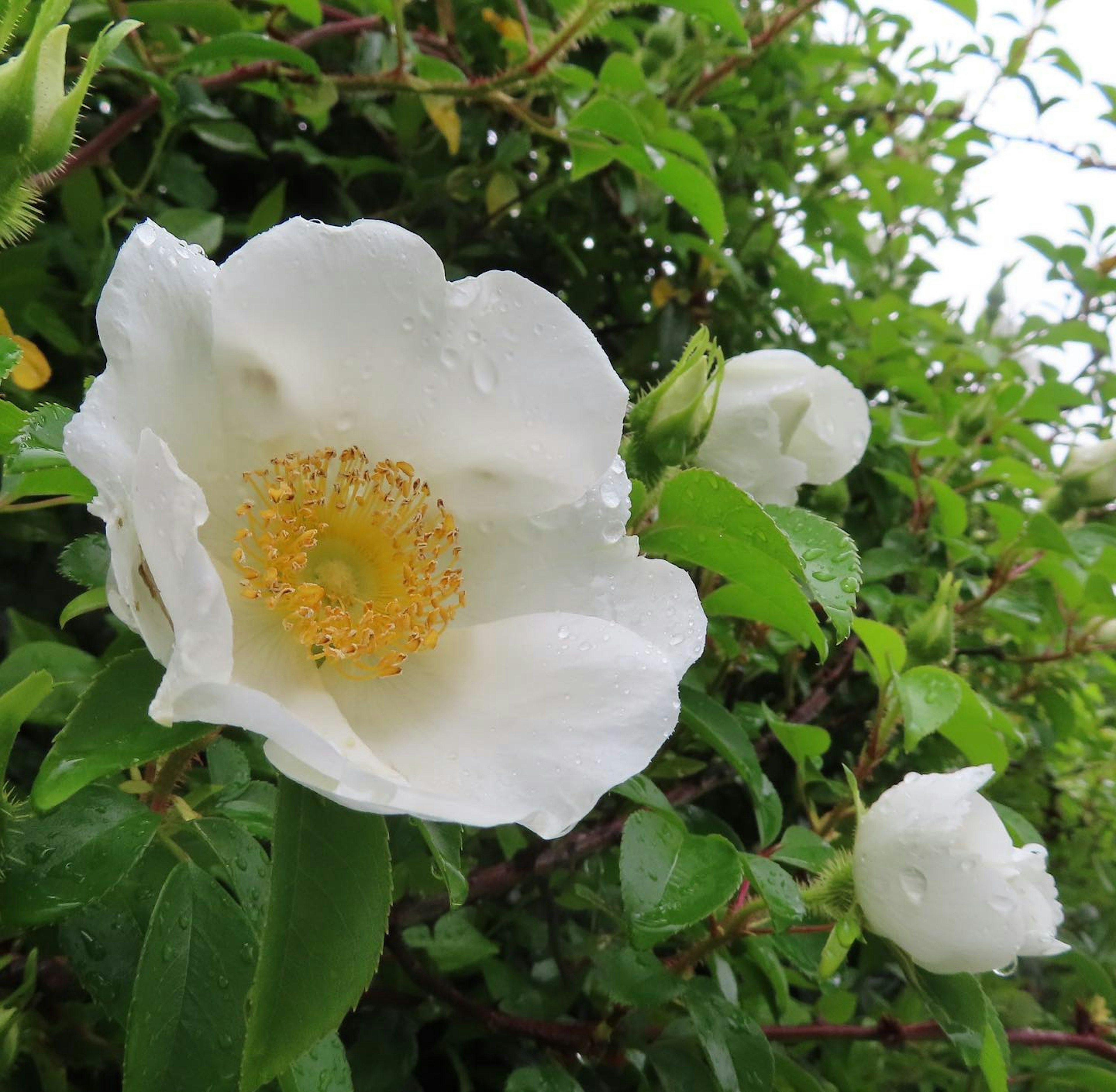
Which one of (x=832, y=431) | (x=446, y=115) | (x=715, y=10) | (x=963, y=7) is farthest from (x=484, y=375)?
(x=963, y=7)

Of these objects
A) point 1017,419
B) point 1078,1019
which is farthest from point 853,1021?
point 1017,419

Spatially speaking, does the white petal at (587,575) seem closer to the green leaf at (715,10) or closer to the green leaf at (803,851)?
the green leaf at (803,851)

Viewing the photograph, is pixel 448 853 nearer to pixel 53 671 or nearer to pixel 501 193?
pixel 53 671

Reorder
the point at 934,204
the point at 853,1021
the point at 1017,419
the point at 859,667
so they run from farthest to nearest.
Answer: the point at 934,204 < the point at 1017,419 < the point at 853,1021 < the point at 859,667

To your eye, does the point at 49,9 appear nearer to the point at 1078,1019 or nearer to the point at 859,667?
the point at 859,667

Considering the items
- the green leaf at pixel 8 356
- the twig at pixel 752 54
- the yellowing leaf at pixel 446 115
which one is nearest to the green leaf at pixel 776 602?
the green leaf at pixel 8 356

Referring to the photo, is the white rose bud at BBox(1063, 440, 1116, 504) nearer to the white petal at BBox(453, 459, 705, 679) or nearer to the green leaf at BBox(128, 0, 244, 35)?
the white petal at BBox(453, 459, 705, 679)
